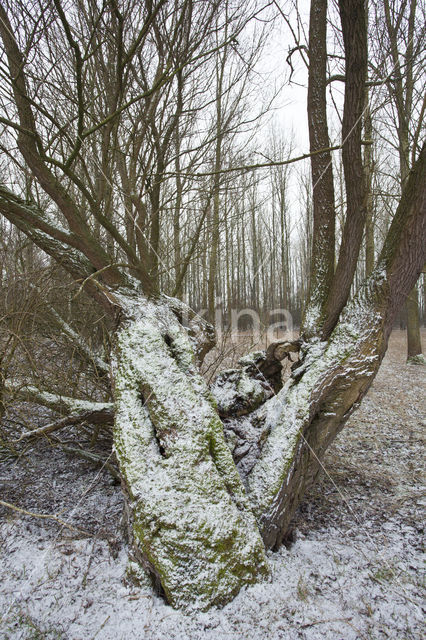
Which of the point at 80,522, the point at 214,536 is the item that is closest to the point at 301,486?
the point at 214,536

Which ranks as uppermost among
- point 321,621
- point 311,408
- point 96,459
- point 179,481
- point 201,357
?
point 201,357

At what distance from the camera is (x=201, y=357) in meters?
3.35

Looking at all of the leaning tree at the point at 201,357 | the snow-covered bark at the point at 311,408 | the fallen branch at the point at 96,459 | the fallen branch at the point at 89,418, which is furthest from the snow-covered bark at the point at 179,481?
the fallen branch at the point at 96,459

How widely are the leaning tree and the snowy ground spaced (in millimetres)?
137

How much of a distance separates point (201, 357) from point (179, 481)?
1.51m

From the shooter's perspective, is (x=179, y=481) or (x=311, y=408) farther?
(x=311, y=408)

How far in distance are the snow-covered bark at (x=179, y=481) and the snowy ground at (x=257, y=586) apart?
14cm

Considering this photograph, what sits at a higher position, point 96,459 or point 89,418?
point 89,418

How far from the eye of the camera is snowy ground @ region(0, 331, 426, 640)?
161 cm

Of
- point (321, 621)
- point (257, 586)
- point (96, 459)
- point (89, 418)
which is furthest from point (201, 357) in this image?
point (321, 621)

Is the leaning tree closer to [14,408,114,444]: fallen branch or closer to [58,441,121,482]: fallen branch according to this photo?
[14,408,114,444]: fallen branch

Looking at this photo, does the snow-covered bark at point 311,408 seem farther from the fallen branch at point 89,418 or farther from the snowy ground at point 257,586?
the fallen branch at point 89,418

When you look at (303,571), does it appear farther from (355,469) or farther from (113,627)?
(355,469)

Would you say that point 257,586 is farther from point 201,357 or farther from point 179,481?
point 201,357
